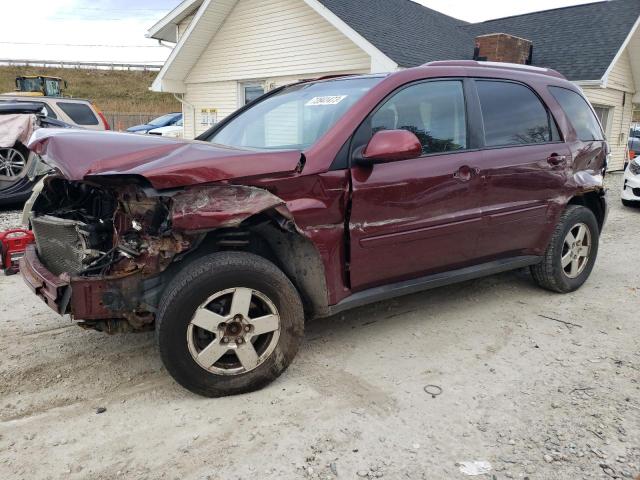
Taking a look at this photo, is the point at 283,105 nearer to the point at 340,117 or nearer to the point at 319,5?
the point at 340,117

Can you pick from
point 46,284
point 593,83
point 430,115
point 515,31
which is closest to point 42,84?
point 515,31

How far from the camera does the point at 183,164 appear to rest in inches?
103

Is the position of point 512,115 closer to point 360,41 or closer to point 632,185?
point 632,185

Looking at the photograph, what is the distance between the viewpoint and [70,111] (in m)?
10.2

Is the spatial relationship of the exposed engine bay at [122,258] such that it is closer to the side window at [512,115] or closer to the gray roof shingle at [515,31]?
the side window at [512,115]

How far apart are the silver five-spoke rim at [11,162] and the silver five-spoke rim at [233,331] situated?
695 centimetres

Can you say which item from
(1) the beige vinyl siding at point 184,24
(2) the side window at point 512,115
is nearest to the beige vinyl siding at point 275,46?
(1) the beige vinyl siding at point 184,24

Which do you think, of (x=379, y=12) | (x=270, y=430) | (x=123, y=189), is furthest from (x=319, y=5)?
(x=270, y=430)

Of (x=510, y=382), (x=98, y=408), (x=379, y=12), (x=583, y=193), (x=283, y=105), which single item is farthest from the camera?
(x=379, y=12)

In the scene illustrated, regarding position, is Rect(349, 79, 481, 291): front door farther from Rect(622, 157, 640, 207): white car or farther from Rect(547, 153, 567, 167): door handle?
Rect(622, 157, 640, 207): white car

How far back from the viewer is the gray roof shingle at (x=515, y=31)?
37.7 ft

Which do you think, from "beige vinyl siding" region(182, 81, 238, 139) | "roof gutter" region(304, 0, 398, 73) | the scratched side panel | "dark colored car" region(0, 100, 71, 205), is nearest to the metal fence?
"beige vinyl siding" region(182, 81, 238, 139)

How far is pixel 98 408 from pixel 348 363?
1.49m

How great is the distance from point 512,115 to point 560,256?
1331mm
